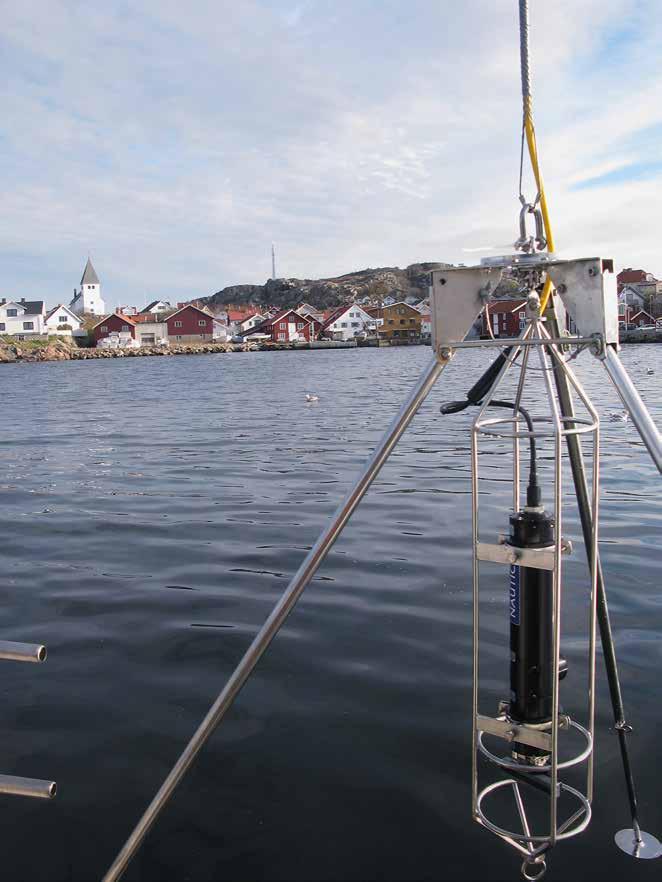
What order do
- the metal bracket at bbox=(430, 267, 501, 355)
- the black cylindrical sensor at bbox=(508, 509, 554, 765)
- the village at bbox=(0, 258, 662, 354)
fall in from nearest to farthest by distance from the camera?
the metal bracket at bbox=(430, 267, 501, 355) < the black cylindrical sensor at bbox=(508, 509, 554, 765) < the village at bbox=(0, 258, 662, 354)

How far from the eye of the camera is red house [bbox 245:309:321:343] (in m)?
120

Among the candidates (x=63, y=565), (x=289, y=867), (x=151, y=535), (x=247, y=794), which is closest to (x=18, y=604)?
(x=63, y=565)

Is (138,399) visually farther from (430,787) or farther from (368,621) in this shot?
(430,787)

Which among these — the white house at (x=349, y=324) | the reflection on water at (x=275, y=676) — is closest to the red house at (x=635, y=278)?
the white house at (x=349, y=324)

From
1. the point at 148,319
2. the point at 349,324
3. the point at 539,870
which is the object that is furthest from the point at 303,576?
the point at 349,324

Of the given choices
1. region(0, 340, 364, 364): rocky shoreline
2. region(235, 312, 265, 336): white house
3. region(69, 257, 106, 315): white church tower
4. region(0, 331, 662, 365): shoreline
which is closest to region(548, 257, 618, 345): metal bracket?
region(0, 331, 662, 365): shoreline

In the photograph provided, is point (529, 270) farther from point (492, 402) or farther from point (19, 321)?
point (19, 321)

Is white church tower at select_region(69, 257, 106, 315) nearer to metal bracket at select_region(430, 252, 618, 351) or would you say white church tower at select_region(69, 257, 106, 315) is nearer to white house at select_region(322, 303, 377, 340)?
white house at select_region(322, 303, 377, 340)

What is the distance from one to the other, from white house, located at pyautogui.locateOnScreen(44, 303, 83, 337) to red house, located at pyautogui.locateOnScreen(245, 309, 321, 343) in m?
28.1

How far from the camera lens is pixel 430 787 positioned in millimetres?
3475

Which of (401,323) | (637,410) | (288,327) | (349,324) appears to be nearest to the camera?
(637,410)

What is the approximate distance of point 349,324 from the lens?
419ft

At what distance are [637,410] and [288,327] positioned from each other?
120 m

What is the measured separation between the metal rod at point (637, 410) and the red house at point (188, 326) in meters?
119
